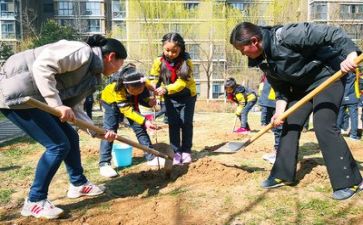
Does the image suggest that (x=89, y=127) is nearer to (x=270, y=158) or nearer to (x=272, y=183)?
(x=272, y=183)

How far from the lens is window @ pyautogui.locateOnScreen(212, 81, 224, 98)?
148 feet

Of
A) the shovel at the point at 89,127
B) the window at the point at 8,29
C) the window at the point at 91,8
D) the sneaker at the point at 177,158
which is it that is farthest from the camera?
the window at the point at 91,8

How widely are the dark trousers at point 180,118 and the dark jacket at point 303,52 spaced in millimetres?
1453

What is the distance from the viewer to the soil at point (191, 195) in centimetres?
344

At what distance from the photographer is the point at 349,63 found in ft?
10.9

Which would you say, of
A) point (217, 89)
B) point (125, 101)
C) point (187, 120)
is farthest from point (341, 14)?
point (125, 101)

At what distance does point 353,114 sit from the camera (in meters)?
7.93

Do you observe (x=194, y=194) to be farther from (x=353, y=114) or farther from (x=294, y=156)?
(x=353, y=114)

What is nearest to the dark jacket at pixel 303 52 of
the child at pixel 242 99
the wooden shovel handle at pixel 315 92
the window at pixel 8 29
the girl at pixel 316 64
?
the girl at pixel 316 64

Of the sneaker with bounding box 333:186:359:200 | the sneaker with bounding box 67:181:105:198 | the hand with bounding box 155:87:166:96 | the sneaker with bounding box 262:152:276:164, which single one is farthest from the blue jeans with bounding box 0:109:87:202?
the sneaker with bounding box 262:152:276:164

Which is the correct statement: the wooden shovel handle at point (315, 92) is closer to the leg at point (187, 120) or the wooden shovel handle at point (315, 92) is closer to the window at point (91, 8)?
the leg at point (187, 120)

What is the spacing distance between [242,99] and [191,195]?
5.88 meters

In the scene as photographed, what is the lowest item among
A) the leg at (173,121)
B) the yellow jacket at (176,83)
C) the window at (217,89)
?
the window at (217,89)

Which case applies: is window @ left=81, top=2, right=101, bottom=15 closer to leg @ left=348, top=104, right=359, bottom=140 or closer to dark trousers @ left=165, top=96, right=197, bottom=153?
leg @ left=348, top=104, right=359, bottom=140
